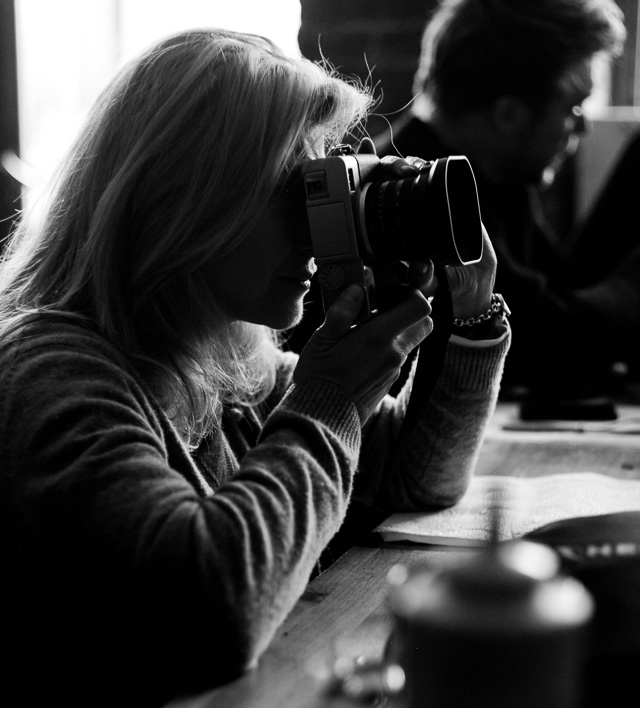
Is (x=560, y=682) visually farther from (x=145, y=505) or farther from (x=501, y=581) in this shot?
(x=145, y=505)

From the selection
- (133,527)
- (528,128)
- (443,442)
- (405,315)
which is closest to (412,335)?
(405,315)

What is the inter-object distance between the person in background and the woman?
3.01 ft

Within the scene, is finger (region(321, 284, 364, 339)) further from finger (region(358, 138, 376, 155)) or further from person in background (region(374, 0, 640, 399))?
person in background (region(374, 0, 640, 399))

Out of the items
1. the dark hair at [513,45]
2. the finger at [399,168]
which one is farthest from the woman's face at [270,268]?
the dark hair at [513,45]

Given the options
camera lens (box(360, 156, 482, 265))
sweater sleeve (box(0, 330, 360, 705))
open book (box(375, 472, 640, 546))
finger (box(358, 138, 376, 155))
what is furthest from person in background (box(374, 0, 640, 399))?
sweater sleeve (box(0, 330, 360, 705))

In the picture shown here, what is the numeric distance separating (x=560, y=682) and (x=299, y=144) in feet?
2.02

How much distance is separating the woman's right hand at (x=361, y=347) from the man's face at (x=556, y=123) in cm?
122

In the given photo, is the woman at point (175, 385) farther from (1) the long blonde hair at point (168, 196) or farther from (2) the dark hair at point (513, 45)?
(2) the dark hair at point (513, 45)

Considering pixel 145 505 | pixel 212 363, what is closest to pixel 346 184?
pixel 212 363

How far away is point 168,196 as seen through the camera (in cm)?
85

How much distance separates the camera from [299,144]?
2.97ft

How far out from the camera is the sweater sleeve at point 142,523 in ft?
2.14

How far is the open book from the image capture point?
946mm

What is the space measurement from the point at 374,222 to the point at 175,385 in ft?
0.79
